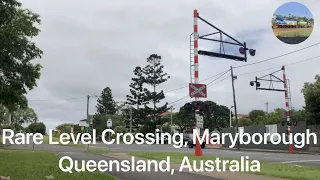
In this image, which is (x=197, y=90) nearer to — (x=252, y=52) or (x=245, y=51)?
(x=245, y=51)

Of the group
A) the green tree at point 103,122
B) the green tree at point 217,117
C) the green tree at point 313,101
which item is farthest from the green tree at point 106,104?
the green tree at point 313,101

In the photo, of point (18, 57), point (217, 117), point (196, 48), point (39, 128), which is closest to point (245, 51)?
point (196, 48)

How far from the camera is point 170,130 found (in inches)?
3681

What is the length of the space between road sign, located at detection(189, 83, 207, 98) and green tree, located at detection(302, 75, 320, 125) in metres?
20.2

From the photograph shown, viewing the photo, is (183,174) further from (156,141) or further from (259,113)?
(259,113)

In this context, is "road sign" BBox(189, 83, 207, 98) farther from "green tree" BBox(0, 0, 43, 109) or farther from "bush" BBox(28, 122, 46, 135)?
"bush" BBox(28, 122, 46, 135)

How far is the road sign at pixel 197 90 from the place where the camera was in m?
21.5

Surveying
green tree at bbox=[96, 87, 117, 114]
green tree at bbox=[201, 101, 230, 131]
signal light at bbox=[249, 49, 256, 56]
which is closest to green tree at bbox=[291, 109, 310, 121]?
signal light at bbox=[249, 49, 256, 56]

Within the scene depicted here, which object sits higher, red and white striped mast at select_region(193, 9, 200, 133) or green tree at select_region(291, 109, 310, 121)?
red and white striped mast at select_region(193, 9, 200, 133)

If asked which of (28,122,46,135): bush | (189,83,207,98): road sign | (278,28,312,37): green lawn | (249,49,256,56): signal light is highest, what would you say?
(249,49,256,56): signal light

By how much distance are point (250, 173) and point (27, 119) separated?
117 metres

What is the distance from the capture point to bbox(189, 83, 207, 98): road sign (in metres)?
21.5

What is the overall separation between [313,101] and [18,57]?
90.9 ft

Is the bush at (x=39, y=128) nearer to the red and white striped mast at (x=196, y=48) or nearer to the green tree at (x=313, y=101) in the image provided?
the green tree at (x=313, y=101)
